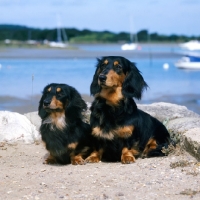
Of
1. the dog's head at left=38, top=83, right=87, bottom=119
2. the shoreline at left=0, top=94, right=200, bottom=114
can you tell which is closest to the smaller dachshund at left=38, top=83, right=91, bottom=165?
the dog's head at left=38, top=83, right=87, bottom=119

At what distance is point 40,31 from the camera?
11756 cm

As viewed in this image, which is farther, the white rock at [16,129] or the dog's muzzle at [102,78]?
the white rock at [16,129]

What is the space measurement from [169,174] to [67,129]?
1.65m

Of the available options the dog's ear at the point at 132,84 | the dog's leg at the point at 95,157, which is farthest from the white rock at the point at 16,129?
the dog's ear at the point at 132,84

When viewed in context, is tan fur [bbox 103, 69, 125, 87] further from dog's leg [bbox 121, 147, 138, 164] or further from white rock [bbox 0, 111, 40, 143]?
white rock [bbox 0, 111, 40, 143]

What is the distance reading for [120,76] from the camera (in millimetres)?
7816

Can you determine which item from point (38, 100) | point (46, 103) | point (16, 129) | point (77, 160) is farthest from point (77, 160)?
point (38, 100)

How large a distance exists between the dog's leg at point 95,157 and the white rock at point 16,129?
2129 millimetres

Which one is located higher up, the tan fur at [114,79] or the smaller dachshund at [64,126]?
the tan fur at [114,79]

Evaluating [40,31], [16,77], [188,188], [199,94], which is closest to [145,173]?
[188,188]

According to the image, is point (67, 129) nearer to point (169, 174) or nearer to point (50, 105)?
point (50, 105)

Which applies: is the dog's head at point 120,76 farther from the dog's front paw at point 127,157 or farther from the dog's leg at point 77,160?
the dog's leg at point 77,160

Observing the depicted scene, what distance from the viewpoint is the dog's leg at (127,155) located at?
25.4ft

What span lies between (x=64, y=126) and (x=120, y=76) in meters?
1.02
